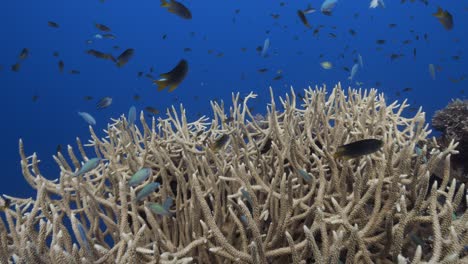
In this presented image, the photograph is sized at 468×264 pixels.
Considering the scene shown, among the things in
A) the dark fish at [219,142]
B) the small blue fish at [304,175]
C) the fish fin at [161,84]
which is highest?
the fish fin at [161,84]

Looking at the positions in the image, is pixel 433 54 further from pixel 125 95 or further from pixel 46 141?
pixel 46 141

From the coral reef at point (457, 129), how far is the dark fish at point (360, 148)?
267 cm

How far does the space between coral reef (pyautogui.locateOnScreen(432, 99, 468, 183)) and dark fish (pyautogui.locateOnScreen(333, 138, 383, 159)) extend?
2.67 m

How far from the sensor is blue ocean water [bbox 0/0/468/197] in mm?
53188

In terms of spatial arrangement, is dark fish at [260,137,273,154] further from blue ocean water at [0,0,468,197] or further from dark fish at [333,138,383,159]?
blue ocean water at [0,0,468,197]

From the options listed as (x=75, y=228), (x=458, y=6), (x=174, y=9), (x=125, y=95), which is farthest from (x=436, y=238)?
(x=458, y=6)

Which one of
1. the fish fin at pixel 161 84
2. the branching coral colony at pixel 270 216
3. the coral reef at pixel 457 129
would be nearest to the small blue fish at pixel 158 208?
the branching coral colony at pixel 270 216

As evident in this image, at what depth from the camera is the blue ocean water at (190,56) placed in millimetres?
53188

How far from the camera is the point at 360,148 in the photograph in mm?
2369

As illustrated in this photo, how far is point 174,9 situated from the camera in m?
4.09

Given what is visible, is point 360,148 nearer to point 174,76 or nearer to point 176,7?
point 174,76

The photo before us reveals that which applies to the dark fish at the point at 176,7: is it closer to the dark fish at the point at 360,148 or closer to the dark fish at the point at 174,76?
the dark fish at the point at 174,76

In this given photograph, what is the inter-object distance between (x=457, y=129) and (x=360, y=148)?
13.8 feet

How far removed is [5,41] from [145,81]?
82.2ft
